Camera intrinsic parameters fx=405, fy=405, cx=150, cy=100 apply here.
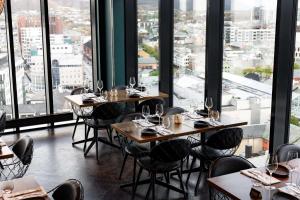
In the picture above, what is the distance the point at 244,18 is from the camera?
5.59 metres

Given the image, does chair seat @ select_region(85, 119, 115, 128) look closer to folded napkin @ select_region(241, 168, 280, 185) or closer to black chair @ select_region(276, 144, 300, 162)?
black chair @ select_region(276, 144, 300, 162)

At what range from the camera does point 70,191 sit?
3.18 metres

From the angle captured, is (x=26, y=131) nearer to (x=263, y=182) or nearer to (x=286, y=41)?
(x=286, y=41)

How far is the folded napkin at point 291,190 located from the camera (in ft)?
9.75

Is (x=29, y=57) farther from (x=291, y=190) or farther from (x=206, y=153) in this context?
(x=291, y=190)

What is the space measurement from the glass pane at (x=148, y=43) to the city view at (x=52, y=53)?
1239 millimetres

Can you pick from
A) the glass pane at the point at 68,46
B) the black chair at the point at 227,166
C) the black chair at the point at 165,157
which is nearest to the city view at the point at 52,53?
the glass pane at the point at 68,46

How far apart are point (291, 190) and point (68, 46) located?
19.7 feet

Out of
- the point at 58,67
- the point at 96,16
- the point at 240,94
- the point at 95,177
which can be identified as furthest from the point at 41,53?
the point at 240,94

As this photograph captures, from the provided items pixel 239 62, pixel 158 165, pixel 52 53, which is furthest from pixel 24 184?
pixel 52 53

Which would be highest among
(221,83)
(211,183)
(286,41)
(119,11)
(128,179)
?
(119,11)

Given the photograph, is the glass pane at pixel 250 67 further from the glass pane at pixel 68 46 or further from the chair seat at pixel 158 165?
the glass pane at pixel 68 46

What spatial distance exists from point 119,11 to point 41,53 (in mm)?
1728

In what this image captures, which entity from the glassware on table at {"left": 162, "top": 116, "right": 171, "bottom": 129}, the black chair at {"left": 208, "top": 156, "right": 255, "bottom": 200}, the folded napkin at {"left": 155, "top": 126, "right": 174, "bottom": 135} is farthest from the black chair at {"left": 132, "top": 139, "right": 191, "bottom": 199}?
the black chair at {"left": 208, "top": 156, "right": 255, "bottom": 200}
